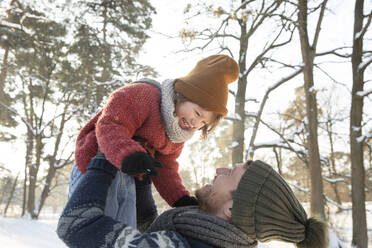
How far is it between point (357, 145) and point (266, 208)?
7066mm

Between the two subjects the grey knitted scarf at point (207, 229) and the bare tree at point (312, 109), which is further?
the bare tree at point (312, 109)

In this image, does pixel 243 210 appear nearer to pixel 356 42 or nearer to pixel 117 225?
pixel 117 225

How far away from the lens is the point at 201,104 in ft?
4.88

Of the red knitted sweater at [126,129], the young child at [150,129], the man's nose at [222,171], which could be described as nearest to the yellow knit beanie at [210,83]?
the young child at [150,129]

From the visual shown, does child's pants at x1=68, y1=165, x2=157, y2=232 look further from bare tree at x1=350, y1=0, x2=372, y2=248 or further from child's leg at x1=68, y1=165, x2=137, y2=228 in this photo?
bare tree at x1=350, y1=0, x2=372, y2=248

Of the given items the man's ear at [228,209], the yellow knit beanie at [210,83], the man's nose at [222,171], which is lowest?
the man's ear at [228,209]

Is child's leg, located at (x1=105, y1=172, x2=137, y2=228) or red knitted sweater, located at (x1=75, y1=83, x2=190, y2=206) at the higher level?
red knitted sweater, located at (x1=75, y1=83, x2=190, y2=206)

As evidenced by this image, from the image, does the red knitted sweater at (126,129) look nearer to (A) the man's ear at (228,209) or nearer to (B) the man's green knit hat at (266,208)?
(A) the man's ear at (228,209)

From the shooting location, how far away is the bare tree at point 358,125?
6633 mm

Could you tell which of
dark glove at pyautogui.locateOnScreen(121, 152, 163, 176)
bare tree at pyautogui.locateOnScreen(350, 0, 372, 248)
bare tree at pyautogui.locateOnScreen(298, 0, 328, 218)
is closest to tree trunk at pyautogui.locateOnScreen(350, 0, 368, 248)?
bare tree at pyautogui.locateOnScreen(350, 0, 372, 248)

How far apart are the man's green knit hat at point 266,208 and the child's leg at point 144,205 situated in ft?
2.00

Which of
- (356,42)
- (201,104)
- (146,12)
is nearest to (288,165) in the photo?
(356,42)

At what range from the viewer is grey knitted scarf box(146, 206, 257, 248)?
110 centimetres

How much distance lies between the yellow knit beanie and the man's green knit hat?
0.43 metres
